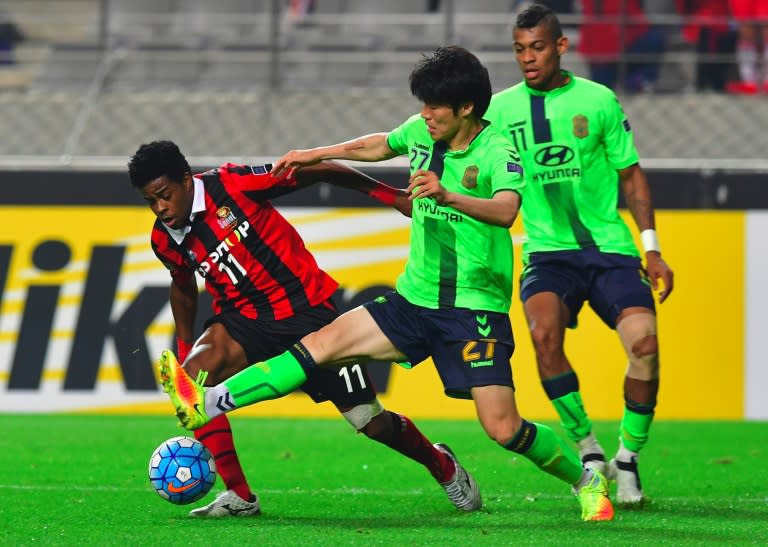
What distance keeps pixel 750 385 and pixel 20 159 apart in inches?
236

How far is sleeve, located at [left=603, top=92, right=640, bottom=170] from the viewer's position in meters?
6.61

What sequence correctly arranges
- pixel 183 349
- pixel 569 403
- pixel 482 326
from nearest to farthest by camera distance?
pixel 482 326 → pixel 183 349 → pixel 569 403

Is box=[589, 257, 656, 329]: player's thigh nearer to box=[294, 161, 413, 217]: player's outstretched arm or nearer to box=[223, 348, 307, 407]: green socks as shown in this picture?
box=[294, 161, 413, 217]: player's outstretched arm

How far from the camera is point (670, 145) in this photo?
38.7ft

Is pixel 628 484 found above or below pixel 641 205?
below

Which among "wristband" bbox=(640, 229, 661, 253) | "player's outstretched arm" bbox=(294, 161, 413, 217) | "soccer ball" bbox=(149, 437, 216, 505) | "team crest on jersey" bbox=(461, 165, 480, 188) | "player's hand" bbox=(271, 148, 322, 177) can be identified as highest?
"player's hand" bbox=(271, 148, 322, 177)

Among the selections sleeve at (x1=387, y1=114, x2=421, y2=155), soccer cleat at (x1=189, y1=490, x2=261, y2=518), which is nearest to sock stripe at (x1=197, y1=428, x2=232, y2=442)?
soccer cleat at (x1=189, y1=490, x2=261, y2=518)

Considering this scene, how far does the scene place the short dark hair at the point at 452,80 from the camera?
5.41 metres

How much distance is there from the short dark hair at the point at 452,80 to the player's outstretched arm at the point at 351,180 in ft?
2.25

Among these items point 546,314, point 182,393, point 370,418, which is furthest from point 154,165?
point 546,314

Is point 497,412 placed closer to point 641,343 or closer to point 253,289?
point 641,343

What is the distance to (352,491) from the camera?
6879 mm

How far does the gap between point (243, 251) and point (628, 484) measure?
78.2 inches

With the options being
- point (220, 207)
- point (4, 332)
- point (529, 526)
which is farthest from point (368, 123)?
point (529, 526)
